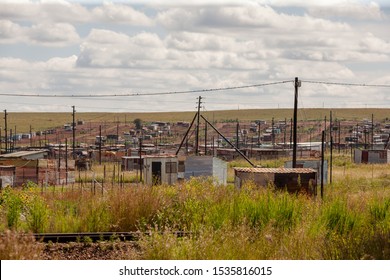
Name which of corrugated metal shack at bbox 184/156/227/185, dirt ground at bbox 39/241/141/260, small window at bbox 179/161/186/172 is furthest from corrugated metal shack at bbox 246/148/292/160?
dirt ground at bbox 39/241/141/260

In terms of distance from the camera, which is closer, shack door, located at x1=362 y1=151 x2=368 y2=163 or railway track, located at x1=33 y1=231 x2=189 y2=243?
railway track, located at x1=33 y1=231 x2=189 y2=243

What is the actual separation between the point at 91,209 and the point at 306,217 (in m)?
4.51

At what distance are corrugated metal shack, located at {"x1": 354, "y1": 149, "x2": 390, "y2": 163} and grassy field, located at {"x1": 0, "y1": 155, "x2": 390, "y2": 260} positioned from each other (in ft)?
183

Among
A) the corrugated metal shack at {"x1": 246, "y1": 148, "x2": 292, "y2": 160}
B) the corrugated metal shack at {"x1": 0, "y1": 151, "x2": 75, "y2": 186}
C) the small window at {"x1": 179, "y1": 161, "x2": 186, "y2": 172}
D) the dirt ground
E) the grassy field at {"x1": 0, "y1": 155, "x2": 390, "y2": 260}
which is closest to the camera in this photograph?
the grassy field at {"x1": 0, "y1": 155, "x2": 390, "y2": 260}

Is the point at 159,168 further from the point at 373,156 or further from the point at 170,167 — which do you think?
the point at 373,156

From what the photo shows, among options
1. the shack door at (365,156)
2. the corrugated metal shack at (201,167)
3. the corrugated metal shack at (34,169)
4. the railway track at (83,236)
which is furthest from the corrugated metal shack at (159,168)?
the shack door at (365,156)

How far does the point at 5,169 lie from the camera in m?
43.0

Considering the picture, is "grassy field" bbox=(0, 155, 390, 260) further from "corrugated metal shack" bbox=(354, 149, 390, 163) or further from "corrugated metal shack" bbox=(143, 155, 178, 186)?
"corrugated metal shack" bbox=(354, 149, 390, 163)

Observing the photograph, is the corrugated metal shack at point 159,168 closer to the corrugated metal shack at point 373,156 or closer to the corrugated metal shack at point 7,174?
the corrugated metal shack at point 7,174

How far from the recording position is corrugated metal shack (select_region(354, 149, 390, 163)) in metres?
71.4

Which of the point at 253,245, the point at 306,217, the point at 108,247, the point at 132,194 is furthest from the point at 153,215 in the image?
Answer: the point at 253,245

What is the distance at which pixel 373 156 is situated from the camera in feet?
235

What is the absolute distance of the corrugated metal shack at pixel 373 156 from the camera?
71.4m
